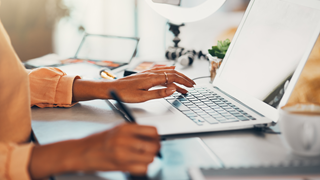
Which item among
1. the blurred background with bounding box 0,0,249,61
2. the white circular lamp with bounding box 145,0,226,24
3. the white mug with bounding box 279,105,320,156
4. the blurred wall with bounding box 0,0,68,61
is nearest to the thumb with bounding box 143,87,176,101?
the white mug with bounding box 279,105,320,156

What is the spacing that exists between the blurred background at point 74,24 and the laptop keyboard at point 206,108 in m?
0.77

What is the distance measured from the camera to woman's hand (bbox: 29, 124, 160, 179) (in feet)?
1.08

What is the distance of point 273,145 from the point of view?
0.47m

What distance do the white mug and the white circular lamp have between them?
1.88ft

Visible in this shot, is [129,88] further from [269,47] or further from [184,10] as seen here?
[184,10]

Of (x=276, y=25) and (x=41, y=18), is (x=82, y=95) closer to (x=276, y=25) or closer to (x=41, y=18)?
(x=276, y=25)

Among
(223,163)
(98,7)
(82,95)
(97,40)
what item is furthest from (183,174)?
(98,7)

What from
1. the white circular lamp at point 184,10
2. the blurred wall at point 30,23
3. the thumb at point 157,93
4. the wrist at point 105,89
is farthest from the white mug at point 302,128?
the blurred wall at point 30,23

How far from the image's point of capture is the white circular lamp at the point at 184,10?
917mm

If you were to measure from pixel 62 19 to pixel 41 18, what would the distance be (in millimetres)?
132

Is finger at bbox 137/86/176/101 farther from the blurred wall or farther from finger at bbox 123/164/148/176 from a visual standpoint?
the blurred wall

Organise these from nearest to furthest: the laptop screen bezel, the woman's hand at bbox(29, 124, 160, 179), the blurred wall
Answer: the woman's hand at bbox(29, 124, 160, 179)
the laptop screen bezel
the blurred wall

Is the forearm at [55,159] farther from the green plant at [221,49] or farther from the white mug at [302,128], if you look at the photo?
the green plant at [221,49]

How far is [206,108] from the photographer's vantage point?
615mm
